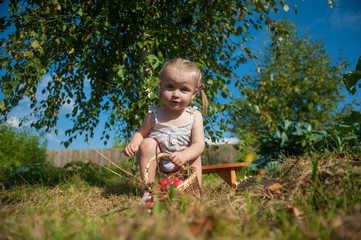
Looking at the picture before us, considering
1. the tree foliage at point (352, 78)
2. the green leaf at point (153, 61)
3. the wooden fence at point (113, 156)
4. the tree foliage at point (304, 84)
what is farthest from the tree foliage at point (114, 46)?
the tree foliage at point (304, 84)

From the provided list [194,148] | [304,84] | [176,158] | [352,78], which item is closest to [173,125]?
[194,148]

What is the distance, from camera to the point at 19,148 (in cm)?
591

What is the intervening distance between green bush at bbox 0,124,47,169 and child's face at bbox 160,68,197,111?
4483 millimetres

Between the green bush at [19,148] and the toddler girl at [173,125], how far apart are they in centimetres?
429

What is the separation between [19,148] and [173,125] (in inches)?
210

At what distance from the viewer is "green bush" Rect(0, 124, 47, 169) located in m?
5.22

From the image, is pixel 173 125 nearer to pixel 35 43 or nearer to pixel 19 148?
pixel 35 43

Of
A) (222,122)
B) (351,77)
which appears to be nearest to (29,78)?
(222,122)

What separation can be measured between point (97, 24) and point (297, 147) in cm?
322

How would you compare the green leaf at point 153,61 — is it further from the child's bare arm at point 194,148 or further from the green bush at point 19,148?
the green bush at point 19,148

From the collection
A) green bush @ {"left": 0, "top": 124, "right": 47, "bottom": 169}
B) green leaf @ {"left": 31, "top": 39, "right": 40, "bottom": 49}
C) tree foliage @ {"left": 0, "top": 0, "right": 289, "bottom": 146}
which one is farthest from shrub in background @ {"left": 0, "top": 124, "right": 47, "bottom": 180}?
green leaf @ {"left": 31, "top": 39, "right": 40, "bottom": 49}

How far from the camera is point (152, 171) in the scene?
1973 mm

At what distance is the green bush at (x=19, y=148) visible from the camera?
5.22 metres

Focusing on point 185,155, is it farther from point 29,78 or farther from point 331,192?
point 29,78
